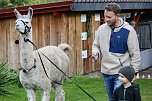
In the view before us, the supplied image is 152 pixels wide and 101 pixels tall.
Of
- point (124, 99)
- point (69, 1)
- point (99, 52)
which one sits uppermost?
point (69, 1)

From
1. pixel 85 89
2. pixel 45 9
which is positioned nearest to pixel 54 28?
pixel 45 9

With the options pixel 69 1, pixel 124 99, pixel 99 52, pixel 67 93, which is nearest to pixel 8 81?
pixel 67 93

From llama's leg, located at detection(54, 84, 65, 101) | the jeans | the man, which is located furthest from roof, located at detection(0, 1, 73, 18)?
the jeans

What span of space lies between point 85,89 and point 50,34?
330 cm

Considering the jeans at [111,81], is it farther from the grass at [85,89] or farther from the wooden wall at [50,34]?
the wooden wall at [50,34]

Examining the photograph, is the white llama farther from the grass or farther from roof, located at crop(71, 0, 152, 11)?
roof, located at crop(71, 0, 152, 11)

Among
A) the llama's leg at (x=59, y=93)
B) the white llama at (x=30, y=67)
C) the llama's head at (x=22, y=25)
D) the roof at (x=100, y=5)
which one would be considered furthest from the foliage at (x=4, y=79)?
the llama's head at (x=22, y=25)

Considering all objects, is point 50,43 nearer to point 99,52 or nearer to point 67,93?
point 67,93

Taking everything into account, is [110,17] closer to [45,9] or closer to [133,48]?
[133,48]

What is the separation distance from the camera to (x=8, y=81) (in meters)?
14.6

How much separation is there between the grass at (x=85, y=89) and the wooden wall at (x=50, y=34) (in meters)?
1.05

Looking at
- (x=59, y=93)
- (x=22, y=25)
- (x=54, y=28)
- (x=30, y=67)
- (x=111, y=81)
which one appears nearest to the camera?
(x=111, y=81)

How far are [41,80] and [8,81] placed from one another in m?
4.79

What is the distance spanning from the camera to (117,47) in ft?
26.0
